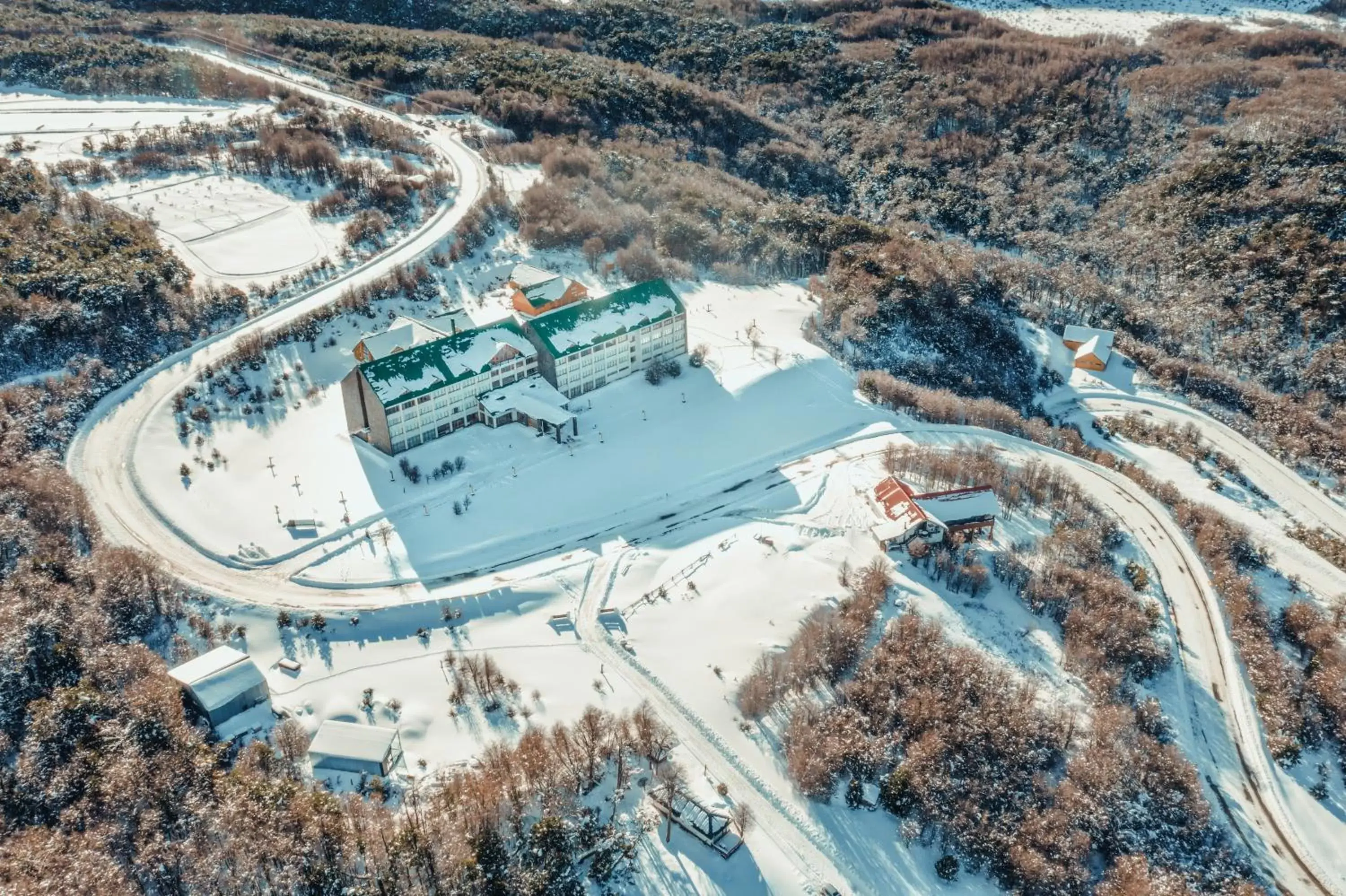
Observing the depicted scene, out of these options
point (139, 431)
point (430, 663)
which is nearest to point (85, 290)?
point (139, 431)

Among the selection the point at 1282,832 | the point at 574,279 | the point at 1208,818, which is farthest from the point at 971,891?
the point at 574,279

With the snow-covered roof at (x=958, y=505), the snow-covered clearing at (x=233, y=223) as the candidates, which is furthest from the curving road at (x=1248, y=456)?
the snow-covered clearing at (x=233, y=223)

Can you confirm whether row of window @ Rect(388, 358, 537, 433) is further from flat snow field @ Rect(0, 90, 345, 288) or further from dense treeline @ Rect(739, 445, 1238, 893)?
flat snow field @ Rect(0, 90, 345, 288)

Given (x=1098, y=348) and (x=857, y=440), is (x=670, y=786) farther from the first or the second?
(x=1098, y=348)

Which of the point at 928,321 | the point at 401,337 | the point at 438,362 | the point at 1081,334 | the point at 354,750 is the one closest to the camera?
the point at 354,750

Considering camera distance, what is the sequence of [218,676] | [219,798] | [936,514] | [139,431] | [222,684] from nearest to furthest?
1. [219,798]
2. [222,684]
3. [218,676]
4. [936,514]
5. [139,431]

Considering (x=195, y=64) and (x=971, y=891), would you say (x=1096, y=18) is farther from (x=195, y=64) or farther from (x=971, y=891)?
(x=971, y=891)
